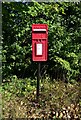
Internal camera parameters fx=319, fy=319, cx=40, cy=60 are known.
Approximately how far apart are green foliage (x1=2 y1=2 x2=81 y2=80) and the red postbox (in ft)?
4.79

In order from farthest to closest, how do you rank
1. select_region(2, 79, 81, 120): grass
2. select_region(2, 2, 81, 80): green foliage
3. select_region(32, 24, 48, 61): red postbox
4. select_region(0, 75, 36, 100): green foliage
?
select_region(2, 2, 81, 80): green foliage, select_region(0, 75, 36, 100): green foliage, select_region(32, 24, 48, 61): red postbox, select_region(2, 79, 81, 120): grass

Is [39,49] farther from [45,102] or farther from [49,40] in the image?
[49,40]

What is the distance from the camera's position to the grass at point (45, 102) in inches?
212

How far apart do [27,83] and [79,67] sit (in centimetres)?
141

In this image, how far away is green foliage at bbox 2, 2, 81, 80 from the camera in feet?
24.0

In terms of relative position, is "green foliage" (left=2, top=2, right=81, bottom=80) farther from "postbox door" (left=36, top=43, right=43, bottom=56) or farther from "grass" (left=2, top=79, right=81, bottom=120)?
"postbox door" (left=36, top=43, right=43, bottom=56)

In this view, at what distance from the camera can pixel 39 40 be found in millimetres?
5766

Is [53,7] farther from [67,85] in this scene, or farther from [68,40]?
[67,85]

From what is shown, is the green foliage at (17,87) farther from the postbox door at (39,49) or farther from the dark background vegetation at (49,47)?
the postbox door at (39,49)

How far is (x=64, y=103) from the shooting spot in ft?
18.7

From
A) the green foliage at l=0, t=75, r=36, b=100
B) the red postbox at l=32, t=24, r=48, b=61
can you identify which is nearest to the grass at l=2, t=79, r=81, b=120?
the green foliage at l=0, t=75, r=36, b=100

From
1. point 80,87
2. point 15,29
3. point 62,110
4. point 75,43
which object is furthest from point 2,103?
point 75,43

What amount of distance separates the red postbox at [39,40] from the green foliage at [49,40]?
146 cm

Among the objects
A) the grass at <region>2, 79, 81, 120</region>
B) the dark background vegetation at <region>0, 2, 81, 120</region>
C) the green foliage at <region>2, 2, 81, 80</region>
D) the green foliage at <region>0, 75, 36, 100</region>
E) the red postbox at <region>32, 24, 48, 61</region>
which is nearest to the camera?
the grass at <region>2, 79, 81, 120</region>
